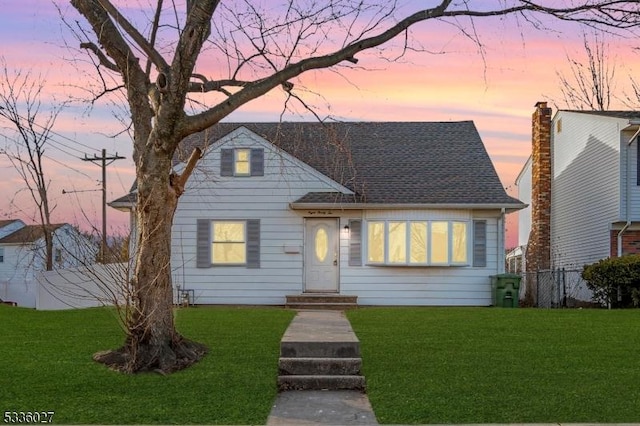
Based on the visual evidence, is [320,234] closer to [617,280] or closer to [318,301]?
[318,301]

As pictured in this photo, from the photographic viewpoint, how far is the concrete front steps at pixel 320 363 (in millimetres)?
9367

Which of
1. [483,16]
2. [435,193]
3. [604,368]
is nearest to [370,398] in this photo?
[604,368]

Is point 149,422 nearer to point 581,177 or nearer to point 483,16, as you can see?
point 483,16

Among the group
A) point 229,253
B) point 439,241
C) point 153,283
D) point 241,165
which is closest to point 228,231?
point 229,253

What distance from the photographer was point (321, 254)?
21906mm

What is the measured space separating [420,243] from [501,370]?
1170cm

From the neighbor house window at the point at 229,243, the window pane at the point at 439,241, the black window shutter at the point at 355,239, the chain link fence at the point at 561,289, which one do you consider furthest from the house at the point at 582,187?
the neighbor house window at the point at 229,243

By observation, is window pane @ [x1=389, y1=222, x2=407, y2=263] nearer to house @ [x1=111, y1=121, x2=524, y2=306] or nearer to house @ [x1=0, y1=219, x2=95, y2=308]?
house @ [x1=111, y1=121, x2=524, y2=306]

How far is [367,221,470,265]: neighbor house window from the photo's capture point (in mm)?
21469

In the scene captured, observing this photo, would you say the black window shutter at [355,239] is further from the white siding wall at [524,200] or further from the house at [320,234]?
the white siding wall at [524,200]

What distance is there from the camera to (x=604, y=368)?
1002 centimetres

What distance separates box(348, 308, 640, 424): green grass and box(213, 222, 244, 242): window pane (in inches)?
299

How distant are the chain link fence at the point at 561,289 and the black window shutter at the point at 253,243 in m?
8.65

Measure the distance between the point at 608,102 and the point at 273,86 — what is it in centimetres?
3685
